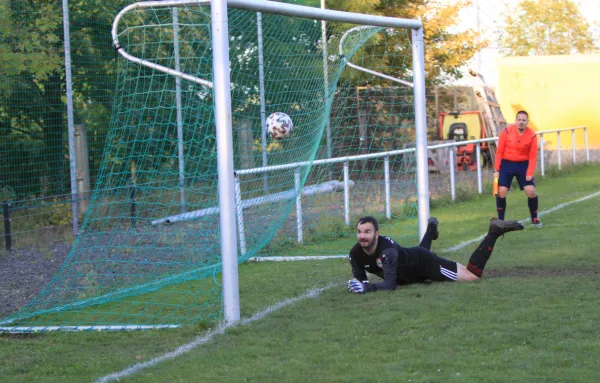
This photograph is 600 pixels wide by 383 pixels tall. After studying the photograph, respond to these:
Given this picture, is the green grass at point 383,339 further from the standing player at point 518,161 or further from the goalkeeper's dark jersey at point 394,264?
the standing player at point 518,161

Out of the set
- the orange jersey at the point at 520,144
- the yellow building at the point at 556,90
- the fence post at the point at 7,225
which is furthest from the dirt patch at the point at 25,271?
the yellow building at the point at 556,90

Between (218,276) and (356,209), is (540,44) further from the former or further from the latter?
(218,276)

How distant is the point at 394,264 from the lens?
24.2ft

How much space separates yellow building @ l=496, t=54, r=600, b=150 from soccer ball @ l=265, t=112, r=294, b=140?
21.7m

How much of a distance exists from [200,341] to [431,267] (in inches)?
100

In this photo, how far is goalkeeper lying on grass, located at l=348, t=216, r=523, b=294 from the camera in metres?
7.36

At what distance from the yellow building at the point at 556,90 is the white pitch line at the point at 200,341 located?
2366cm

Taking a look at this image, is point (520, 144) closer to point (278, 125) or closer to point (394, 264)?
point (278, 125)

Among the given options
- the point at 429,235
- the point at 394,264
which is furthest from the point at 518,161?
the point at 394,264

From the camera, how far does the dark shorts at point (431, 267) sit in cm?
766

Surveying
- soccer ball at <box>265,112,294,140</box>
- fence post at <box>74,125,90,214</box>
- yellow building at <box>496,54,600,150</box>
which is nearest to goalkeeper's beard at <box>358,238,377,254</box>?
soccer ball at <box>265,112,294,140</box>

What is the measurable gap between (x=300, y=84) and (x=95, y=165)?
587 centimetres

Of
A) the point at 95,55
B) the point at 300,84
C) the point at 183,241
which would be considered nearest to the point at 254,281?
the point at 183,241

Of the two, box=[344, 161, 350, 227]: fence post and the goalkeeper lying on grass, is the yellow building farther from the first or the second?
the goalkeeper lying on grass
